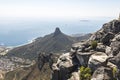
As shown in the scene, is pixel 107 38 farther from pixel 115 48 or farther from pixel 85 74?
pixel 85 74

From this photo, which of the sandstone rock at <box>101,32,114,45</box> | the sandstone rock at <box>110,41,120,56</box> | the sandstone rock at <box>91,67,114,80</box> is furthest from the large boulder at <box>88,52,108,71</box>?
the sandstone rock at <box>101,32,114,45</box>

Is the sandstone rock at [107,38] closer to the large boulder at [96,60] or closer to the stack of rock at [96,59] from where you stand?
the stack of rock at [96,59]

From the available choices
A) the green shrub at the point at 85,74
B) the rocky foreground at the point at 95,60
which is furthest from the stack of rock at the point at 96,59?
the green shrub at the point at 85,74

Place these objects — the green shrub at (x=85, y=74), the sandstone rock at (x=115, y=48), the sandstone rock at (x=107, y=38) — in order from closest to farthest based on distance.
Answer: the green shrub at (x=85, y=74)
the sandstone rock at (x=115, y=48)
the sandstone rock at (x=107, y=38)

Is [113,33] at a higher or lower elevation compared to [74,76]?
higher

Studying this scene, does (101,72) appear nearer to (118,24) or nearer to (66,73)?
(66,73)

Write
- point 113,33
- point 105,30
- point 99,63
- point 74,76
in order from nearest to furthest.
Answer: point 99,63
point 74,76
point 113,33
point 105,30

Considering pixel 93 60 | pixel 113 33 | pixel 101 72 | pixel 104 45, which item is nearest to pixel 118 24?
pixel 113 33

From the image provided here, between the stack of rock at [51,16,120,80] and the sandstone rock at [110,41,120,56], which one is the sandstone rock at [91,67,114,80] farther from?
the sandstone rock at [110,41,120,56]
